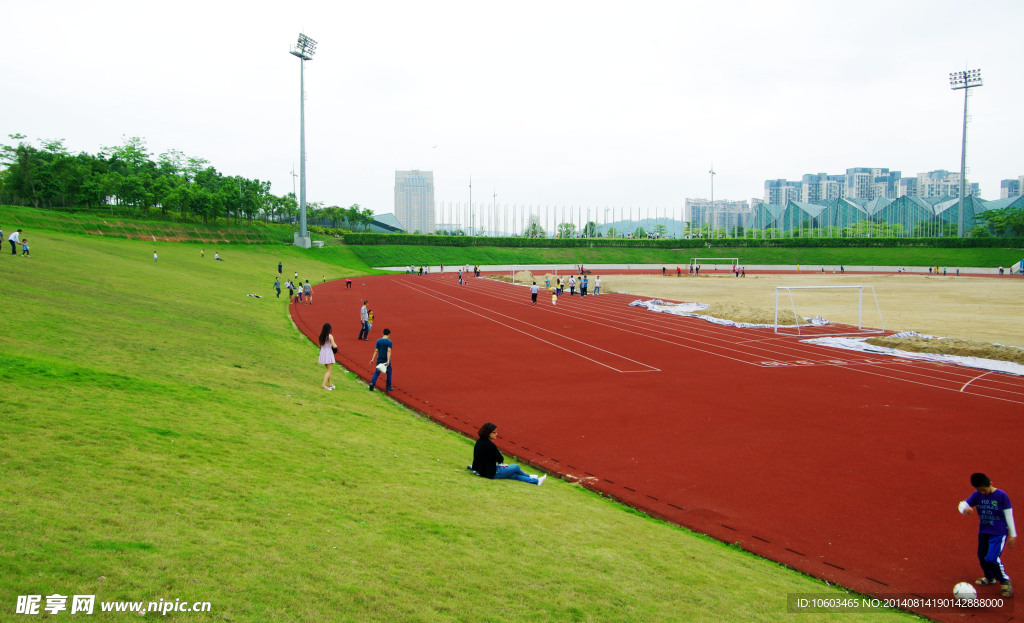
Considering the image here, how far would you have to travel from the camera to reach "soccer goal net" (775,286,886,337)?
28734mm

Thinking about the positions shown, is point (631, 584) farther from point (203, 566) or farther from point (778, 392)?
point (778, 392)

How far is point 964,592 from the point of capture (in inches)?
268

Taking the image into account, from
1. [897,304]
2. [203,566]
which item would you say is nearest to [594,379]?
[203,566]

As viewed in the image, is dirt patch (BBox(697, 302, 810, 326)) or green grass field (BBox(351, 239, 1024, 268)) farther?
green grass field (BBox(351, 239, 1024, 268))

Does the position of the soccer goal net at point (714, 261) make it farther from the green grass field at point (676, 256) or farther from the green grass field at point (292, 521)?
the green grass field at point (292, 521)

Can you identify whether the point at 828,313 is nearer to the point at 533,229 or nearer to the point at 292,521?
the point at 292,521

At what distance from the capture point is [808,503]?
9.62m

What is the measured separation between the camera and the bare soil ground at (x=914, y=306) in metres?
26.2

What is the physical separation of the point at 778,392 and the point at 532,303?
2526cm

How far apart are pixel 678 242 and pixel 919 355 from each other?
3652 inches

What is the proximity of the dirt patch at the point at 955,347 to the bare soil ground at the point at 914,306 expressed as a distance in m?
0.03

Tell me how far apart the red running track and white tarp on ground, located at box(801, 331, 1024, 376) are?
2.31 ft

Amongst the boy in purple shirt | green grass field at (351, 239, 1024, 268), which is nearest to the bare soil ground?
the boy in purple shirt

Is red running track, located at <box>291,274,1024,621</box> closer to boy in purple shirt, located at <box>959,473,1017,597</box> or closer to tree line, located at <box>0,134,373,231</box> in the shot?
boy in purple shirt, located at <box>959,473,1017,597</box>
